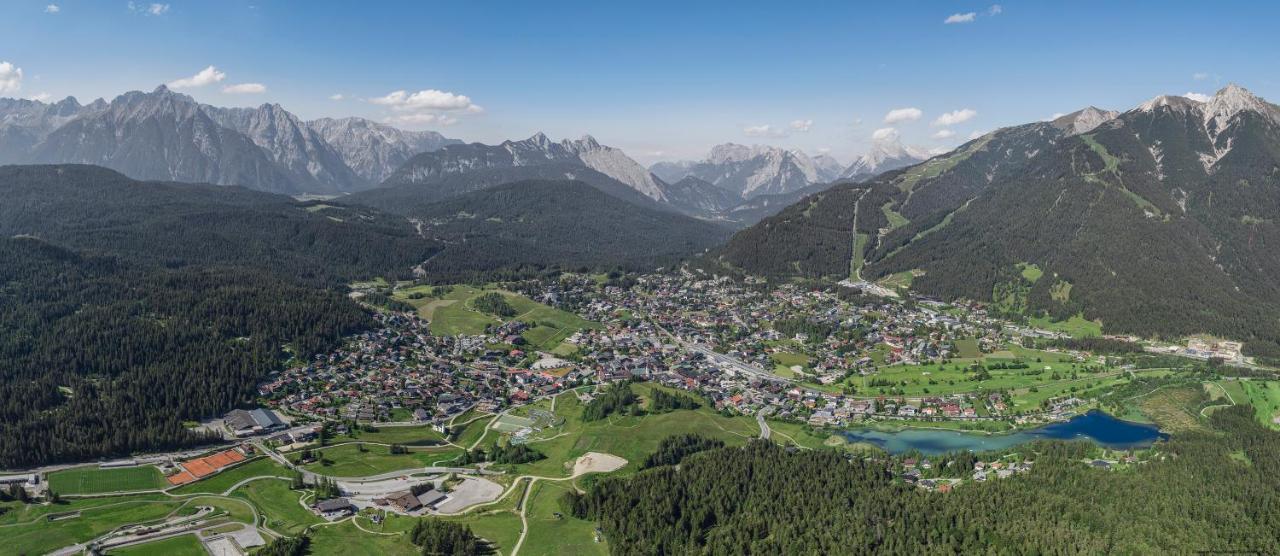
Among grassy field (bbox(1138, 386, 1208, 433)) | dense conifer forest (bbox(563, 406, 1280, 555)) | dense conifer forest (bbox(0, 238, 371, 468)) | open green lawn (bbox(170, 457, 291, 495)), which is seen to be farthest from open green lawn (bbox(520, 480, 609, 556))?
grassy field (bbox(1138, 386, 1208, 433))

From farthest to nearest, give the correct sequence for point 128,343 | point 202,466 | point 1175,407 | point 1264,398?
point 128,343 → point 1264,398 → point 1175,407 → point 202,466

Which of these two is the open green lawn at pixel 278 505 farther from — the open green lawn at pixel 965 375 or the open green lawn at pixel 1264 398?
the open green lawn at pixel 1264 398

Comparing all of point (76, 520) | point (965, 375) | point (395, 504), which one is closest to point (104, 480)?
point (76, 520)

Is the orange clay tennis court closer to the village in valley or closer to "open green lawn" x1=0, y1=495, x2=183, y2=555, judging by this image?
the village in valley

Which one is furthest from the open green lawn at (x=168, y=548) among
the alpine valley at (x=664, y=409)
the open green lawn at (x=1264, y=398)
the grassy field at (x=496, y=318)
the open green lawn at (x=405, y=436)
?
the open green lawn at (x=1264, y=398)

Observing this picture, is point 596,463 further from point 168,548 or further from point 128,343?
point 128,343

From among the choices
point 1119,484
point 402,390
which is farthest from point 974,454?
point 402,390

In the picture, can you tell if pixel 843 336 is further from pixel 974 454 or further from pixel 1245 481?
pixel 1245 481
